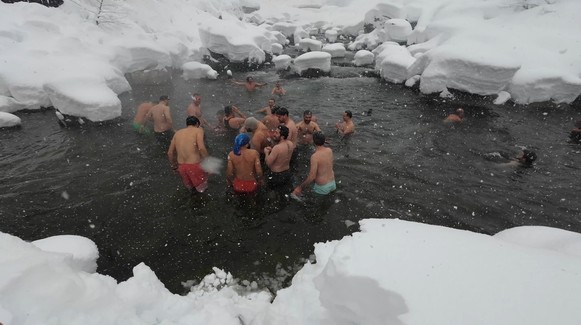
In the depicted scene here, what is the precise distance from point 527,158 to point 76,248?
332 inches

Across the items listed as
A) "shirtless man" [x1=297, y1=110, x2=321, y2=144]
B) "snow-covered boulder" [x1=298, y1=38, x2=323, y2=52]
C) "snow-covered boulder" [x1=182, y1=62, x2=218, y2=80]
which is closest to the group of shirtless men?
"shirtless man" [x1=297, y1=110, x2=321, y2=144]

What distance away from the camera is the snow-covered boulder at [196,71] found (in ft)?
46.8

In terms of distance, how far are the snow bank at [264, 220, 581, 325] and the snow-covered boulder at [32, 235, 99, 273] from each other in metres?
2.64

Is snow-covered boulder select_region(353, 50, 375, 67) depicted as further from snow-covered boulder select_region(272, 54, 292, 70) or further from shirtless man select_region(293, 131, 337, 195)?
A: shirtless man select_region(293, 131, 337, 195)

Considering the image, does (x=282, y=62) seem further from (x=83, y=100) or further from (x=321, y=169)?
(x=321, y=169)

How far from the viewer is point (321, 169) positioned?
217 inches

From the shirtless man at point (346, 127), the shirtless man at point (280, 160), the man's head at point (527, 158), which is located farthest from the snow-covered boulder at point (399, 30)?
the shirtless man at point (280, 160)

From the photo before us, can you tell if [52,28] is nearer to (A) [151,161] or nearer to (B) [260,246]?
(A) [151,161]

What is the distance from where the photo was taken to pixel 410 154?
7848 mm

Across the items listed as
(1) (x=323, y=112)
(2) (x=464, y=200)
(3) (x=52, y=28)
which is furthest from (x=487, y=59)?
(3) (x=52, y=28)

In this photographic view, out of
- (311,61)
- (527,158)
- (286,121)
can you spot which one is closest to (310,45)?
(311,61)

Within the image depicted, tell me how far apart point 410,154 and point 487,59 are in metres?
5.93

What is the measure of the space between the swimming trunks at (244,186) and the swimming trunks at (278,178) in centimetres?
44

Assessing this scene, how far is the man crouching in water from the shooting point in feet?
18.0
